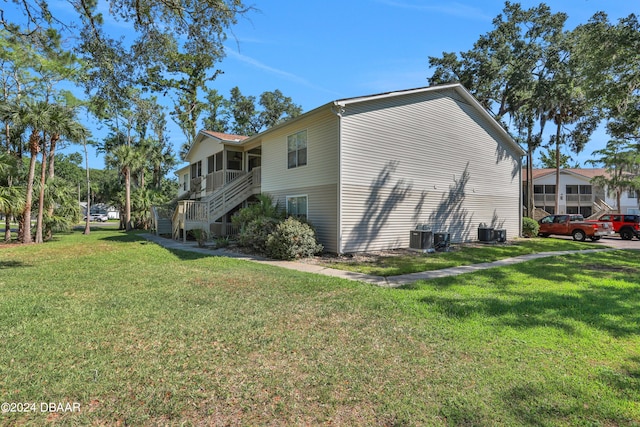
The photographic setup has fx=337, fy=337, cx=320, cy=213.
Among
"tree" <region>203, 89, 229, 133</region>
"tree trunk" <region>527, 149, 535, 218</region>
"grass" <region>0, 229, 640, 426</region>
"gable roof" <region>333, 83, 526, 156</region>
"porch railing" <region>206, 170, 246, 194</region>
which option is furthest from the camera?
"tree" <region>203, 89, 229, 133</region>

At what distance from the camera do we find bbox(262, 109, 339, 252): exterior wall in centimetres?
1254

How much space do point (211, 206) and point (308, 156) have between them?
225 inches

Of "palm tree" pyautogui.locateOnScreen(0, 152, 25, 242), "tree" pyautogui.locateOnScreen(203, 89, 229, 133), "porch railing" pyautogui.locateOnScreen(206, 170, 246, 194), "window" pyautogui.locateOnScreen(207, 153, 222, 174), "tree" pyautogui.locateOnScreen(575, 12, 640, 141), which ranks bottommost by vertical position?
"palm tree" pyautogui.locateOnScreen(0, 152, 25, 242)

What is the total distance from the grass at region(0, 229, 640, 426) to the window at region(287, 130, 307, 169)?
312 inches

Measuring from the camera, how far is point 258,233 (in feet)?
41.7

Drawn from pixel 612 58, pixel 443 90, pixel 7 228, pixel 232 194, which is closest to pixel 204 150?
pixel 232 194

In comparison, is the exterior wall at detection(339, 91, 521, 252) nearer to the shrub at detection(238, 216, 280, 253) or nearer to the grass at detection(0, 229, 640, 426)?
the shrub at detection(238, 216, 280, 253)

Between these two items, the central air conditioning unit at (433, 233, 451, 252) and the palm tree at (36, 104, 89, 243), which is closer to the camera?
the central air conditioning unit at (433, 233, 451, 252)

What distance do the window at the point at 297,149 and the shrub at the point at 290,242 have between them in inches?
135

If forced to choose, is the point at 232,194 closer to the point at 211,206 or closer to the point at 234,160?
the point at 211,206

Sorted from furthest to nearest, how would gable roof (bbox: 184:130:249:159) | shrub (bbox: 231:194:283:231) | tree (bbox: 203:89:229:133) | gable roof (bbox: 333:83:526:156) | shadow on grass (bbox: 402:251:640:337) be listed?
tree (bbox: 203:89:229:133), gable roof (bbox: 184:130:249:159), shrub (bbox: 231:194:283:231), gable roof (bbox: 333:83:526:156), shadow on grass (bbox: 402:251:640:337)

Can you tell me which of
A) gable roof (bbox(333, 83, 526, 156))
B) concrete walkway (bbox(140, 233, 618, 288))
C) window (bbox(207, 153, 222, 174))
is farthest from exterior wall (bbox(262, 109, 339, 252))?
window (bbox(207, 153, 222, 174))

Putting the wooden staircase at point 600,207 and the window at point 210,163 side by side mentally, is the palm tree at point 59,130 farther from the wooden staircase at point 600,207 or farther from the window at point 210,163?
the wooden staircase at point 600,207

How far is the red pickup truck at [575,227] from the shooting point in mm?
18797
